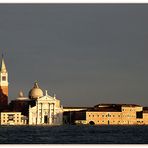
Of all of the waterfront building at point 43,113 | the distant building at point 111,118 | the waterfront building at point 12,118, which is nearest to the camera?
the waterfront building at point 12,118

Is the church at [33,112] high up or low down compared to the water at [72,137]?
up

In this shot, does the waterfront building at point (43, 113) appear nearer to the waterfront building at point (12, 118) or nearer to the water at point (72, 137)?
the waterfront building at point (12, 118)

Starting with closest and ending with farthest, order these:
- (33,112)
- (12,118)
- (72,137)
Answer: (72,137), (12,118), (33,112)

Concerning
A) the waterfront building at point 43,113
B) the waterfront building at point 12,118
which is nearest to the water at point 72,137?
the waterfront building at point 12,118

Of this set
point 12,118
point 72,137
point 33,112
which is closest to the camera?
point 72,137

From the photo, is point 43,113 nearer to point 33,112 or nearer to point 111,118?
point 33,112

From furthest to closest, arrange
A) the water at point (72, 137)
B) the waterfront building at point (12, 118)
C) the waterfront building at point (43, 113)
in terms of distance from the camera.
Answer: the waterfront building at point (43, 113) < the waterfront building at point (12, 118) < the water at point (72, 137)

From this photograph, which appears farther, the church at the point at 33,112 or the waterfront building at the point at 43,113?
the waterfront building at the point at 43,113

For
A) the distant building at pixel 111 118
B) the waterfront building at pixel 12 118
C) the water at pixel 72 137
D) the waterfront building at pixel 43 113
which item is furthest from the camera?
the waterfront building at pixel 43 113

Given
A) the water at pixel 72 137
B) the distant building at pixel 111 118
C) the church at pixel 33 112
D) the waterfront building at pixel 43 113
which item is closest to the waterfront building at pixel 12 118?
the church at pixel 33 112

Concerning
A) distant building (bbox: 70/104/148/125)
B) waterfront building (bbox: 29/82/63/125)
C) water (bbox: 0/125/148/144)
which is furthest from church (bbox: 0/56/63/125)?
water (bbox: 0/125/148/144)

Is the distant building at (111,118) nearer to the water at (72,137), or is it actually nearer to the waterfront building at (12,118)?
the waterfront building at (12,118)

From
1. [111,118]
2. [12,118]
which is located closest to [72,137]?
[12,118]

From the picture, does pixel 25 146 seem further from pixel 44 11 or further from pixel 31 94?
pixel 31 94
